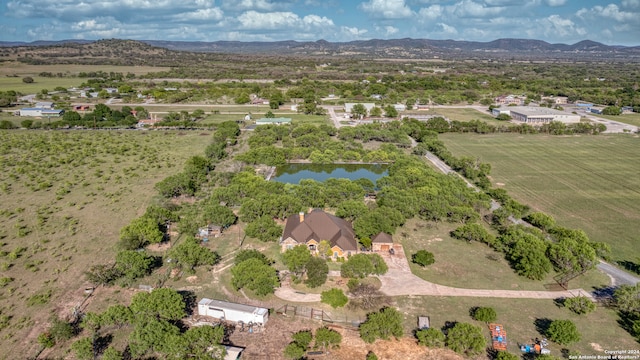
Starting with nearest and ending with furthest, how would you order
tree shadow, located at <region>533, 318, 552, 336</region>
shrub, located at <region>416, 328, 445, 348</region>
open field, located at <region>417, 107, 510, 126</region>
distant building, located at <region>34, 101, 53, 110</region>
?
shrub, located at <region>416, 328, 445, 348</region>
tree shadow, located at <region>533, 318, 552, 336</region>
open field, located at <region>417, 107, 510, 126</region>
distant building, located at <region>34, 101, 53, 110</region>

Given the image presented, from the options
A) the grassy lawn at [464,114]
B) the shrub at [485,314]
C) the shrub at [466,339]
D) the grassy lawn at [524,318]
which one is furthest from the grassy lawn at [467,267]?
the grassy lawn at [464,114]

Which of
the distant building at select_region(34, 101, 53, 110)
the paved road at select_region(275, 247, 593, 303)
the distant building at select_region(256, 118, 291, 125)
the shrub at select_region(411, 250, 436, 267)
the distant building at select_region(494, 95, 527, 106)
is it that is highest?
the distant building at select_region(494, 95, 527, 106)

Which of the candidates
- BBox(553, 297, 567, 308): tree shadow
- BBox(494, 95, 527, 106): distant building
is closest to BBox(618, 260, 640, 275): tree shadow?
BBox(553, 297, 567, 308): tree shadow

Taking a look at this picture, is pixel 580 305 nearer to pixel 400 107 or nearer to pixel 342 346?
pixel 342 346

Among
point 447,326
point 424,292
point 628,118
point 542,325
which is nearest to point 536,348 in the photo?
point 542,325

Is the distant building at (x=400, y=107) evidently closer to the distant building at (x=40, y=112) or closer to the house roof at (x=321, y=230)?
the house roof at (x=321, y=230)

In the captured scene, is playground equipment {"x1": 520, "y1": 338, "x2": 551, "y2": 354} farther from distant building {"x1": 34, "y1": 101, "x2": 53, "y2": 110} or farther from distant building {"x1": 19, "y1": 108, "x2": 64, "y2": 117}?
distant building {"x1": 34, "y1": 101, "x2": 53, "y2": 110}
